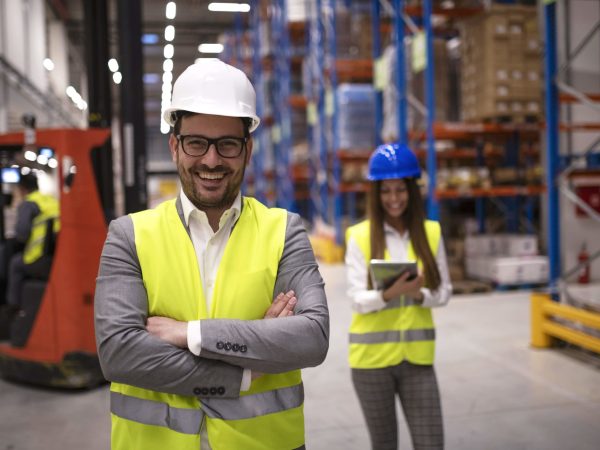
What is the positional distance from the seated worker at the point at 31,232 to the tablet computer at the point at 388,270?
12.1 ft

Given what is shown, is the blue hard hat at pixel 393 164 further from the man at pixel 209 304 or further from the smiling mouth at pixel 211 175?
the smiling mouth at pixel 211 175

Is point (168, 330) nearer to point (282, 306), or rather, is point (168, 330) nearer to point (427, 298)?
point (282, 306)

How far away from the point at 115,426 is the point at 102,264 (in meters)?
0.45

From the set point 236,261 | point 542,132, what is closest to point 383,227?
point 236,261

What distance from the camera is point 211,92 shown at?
1.78 m

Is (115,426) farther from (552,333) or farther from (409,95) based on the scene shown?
(409,95)

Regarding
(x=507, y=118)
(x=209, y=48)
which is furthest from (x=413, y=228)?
(x=209, y=48)

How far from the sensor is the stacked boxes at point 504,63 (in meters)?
8.79

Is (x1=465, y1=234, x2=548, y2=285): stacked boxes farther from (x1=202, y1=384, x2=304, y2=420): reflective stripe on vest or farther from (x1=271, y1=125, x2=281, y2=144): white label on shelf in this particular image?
(x1=202, y1=384, x2=304, y2=420): reflective stripe on vest

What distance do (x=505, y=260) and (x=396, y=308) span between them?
6759 millimetres

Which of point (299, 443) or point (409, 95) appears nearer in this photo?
point (299, 443)

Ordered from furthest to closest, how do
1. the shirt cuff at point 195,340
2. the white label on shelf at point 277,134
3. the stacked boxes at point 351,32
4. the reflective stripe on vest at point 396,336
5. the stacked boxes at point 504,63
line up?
1. the white label on shelf at point 277,134
2. the stacked boxes at point 351,32
3. the stacked boxes at point 504,63
4. the reflective stripe on vest at point 396,336
5. the shirt cuff at point 195,340

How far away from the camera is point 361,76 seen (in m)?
13.4

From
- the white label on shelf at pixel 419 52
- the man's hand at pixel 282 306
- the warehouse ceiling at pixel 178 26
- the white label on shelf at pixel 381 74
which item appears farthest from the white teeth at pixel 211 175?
the warehouse ceiling at pixel 178 26
